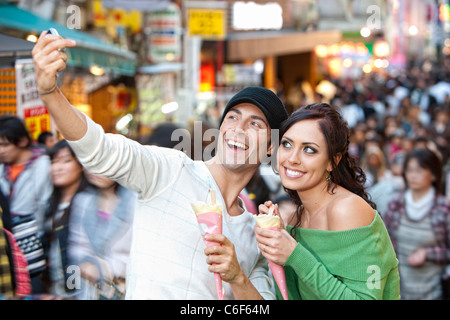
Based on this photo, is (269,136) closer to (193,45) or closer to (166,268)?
(166,268)

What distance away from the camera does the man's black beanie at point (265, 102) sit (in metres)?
2.95

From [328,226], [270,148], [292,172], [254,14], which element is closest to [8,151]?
[270,148]

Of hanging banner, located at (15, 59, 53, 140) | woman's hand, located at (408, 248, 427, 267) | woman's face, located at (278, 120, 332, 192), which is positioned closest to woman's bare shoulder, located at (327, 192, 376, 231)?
woman's face, located at (278, 120, 332, 192)

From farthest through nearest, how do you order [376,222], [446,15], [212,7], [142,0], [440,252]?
[446,15] < [212,7] < [142,0] < [440,252] < [376,222]

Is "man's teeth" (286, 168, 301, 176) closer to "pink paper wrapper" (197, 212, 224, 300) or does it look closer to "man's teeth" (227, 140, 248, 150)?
"man's teeth" (227, 140, 248, 150)

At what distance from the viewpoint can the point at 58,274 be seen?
412cm

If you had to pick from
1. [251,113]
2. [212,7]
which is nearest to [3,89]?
[251,113]

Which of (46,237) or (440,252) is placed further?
(440,252)

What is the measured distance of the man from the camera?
2.32 m

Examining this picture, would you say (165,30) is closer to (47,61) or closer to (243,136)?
(243,136)

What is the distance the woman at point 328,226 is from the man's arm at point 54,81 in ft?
3.00

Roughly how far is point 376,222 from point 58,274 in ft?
7.90

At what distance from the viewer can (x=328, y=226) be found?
2854mm

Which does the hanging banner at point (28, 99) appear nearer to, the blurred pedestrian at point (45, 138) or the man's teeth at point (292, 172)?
the blurred pedestrian at point (45, 138)
